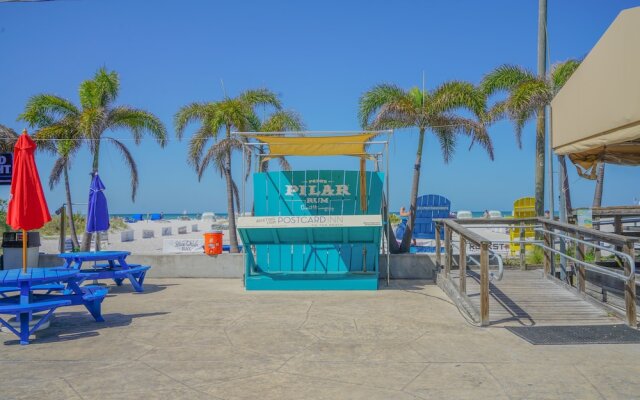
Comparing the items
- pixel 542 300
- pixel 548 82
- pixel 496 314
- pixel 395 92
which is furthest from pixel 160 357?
pixel 548 82

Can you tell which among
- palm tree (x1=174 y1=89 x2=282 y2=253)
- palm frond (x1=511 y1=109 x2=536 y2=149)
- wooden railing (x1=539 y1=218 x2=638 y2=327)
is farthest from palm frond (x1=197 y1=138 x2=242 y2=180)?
wooden railing (x1=539 y1=218 x2=638 y2=327)

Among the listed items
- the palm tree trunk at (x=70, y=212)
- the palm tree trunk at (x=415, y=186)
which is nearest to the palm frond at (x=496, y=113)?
the palm tree trunk at (x=415, y=186)

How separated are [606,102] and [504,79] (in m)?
8.10

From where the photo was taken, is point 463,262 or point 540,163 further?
point 540,163

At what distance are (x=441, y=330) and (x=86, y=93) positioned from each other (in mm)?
13000

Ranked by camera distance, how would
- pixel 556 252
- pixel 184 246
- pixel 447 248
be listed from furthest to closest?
pixel 184 246 < pixel 447 248 < pixel 556 252

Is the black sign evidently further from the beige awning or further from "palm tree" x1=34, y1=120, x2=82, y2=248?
the beige awning

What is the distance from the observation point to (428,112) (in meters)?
13.4

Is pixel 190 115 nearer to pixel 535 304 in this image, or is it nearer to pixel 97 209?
pixel 97 209

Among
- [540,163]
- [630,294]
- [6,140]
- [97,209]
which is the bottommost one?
[630,294]

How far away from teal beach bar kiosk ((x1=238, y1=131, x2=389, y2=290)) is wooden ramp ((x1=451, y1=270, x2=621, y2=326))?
2.74 meters

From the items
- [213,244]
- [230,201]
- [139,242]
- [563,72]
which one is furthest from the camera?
[139,242]

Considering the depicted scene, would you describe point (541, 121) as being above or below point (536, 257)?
above

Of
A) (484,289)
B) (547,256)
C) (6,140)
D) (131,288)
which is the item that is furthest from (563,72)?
(6,140)
